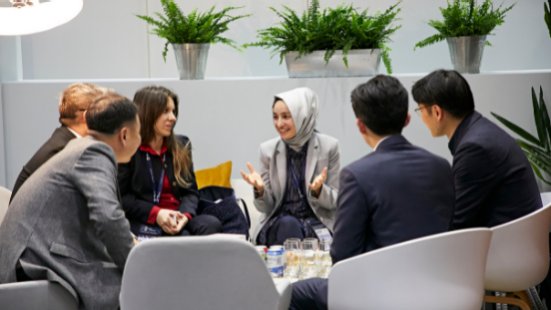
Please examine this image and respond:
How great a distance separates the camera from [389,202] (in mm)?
3111

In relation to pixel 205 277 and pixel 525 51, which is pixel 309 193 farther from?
pixel 525 51

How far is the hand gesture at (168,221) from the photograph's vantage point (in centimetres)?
479

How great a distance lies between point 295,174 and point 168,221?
877 millimetres

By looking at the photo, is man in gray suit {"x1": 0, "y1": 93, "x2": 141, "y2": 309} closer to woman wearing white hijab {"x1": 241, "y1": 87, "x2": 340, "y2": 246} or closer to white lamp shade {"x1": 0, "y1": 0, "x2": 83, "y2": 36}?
white lamp shade {"x1": 0, "y1": 0, "x2": 83, "y2": 36}

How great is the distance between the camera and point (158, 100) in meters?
5.00

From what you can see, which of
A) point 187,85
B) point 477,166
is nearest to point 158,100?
point 187,85

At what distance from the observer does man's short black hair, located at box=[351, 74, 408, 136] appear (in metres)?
3.27

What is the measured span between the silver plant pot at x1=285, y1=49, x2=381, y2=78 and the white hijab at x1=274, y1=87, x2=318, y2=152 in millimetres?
672

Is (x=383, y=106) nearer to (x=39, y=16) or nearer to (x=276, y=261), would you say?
(x=276, y=261)

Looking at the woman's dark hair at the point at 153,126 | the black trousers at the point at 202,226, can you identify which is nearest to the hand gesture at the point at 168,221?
the black trousers at the point at 202,226

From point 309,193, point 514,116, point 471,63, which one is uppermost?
point 471,63

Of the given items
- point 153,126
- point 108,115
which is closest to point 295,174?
point 153,126

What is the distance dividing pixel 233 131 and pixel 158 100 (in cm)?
110

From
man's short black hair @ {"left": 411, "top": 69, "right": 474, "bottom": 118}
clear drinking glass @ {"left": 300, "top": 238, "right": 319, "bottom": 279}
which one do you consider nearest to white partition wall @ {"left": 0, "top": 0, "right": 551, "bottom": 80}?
man's short black hair @ {"left": 411, "top": 69, "right": 474, "bottom": 118}
